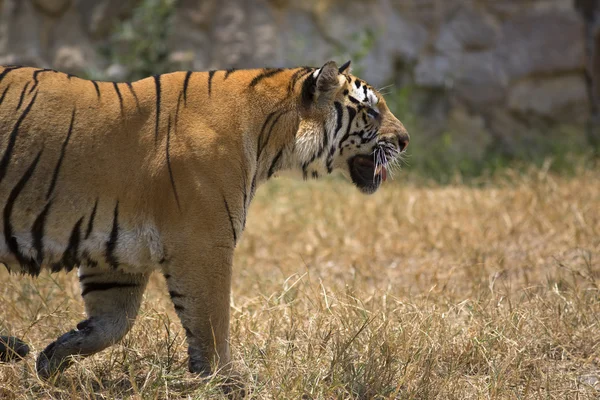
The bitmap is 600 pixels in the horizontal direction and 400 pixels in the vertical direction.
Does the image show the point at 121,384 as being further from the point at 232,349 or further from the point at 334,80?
the point at 334,80

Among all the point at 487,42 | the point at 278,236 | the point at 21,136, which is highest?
the point at 21,136

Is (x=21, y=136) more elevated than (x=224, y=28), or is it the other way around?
(x=21, y=136)

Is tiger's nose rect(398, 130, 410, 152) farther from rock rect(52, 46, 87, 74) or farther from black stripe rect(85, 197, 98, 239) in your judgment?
rock rect(52, 46, 87, 74)

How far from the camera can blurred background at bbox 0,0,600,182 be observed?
26.4ft

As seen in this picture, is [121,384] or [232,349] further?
[232,349]

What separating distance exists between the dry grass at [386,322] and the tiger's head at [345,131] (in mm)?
574

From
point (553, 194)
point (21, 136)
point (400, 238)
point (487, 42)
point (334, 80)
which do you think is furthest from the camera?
point (487, 42)

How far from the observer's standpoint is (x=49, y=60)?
26.9 feet

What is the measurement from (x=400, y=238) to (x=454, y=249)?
509 mm

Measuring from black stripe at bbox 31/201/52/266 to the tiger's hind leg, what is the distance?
0.38 m

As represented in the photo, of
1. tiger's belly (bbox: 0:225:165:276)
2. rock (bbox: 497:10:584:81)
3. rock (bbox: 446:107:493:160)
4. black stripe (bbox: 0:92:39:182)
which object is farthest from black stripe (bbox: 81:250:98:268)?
rock (bbox: 497:10:584:81)

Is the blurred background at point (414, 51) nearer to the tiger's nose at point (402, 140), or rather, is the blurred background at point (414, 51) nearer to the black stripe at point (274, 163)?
the tiger's nose at point (402, 140)

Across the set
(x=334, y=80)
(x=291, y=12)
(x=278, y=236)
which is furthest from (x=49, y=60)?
(x=334, y=80)

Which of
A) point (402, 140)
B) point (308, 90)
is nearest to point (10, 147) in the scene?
point (308, 90)
